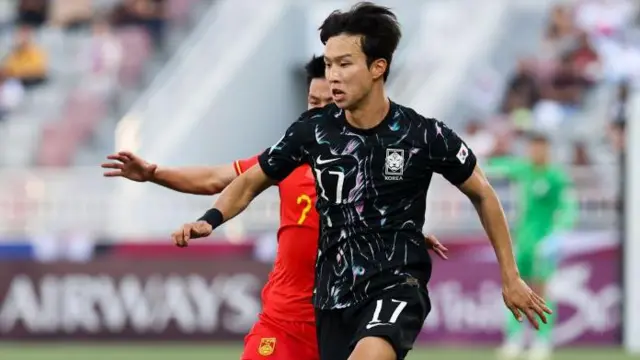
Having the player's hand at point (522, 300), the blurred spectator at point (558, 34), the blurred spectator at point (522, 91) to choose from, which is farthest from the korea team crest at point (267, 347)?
the blurred spectator at point (558, 34)

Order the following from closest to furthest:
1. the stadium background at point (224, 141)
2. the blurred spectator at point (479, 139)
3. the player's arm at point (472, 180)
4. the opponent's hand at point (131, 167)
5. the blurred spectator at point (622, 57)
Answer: the player's arm at point (472, 180)
the opponent's hand at point (131, 167)
the stadium background at point (224, 141)
the blurred spectator at point (479, 139)
the blurred spectator at point (622, 57)

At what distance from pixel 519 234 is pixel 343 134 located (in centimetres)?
930

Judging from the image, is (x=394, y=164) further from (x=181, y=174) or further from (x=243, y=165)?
(x=181, y=174)

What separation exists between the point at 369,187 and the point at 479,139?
13775 millimetres

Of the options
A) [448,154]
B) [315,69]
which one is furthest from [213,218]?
[315,69]

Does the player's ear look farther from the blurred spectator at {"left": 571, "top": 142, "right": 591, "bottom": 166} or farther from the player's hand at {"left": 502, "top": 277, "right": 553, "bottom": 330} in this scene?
the blurred spectator at {"left": 571, "top": 142, "right": 591, "bottom": 166}

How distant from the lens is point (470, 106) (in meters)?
22.5

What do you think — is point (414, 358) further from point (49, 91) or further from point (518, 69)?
point (49, 91)

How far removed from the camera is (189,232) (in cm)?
685

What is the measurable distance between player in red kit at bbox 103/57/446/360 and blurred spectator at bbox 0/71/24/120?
1632 cm

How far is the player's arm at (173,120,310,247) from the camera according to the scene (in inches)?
286

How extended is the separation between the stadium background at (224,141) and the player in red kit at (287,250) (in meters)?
8.02

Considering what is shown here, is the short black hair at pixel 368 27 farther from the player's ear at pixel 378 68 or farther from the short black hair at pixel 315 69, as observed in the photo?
the short black hair at pixel 315 69

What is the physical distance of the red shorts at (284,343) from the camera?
784 centimetres
